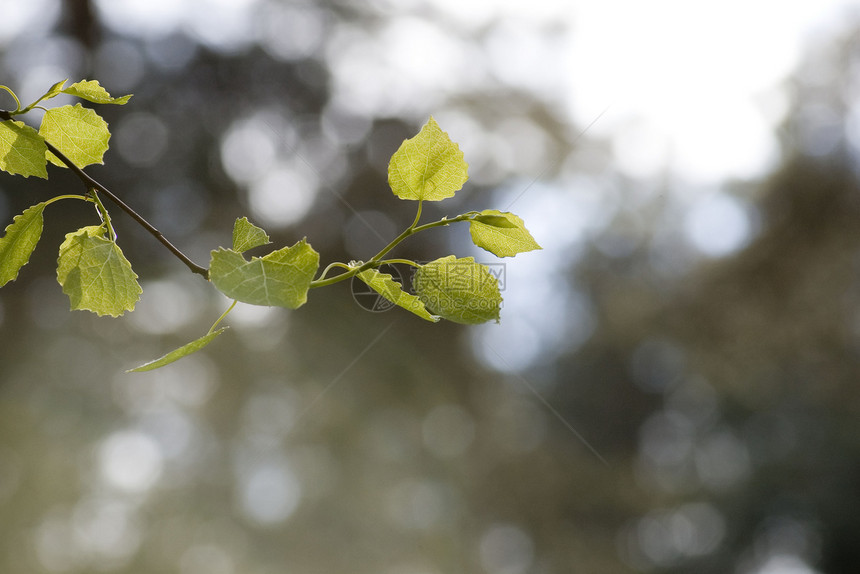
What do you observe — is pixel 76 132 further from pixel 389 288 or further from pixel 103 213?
pixel 389 288

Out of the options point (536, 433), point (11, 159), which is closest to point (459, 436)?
point (536, 433)

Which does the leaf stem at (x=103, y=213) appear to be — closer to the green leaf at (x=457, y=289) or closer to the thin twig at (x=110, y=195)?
the thin twig at (x=110, y=195)

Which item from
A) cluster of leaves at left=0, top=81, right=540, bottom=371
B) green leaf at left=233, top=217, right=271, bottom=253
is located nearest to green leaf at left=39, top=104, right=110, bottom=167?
cluster of leaves at left=0, top=81, right=540, bottom=371

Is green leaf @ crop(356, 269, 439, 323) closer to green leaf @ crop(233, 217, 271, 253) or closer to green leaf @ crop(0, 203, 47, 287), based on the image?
green leaf @ crop(233, 217, 271, 253)

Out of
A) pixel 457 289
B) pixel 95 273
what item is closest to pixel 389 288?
pixel 457 289

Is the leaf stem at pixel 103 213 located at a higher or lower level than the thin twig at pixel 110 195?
lower

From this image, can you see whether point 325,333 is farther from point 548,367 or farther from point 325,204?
point 548,367

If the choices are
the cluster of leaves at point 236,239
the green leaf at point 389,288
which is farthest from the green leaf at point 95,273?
the green leaf at point 389,288


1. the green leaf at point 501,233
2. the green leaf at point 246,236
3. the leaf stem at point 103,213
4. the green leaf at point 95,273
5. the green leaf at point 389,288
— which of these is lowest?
the green leaf at point 95,273
